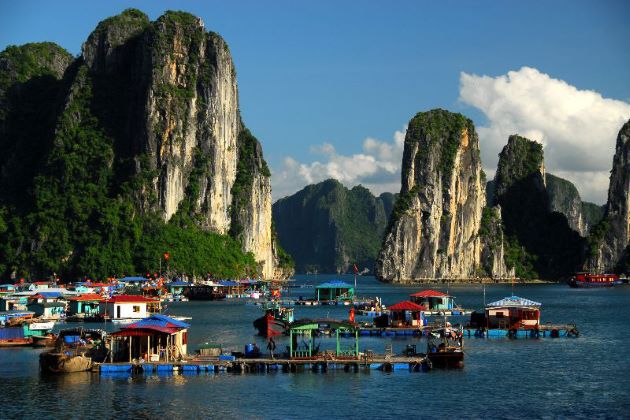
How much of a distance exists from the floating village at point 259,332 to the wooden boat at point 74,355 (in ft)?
0.21

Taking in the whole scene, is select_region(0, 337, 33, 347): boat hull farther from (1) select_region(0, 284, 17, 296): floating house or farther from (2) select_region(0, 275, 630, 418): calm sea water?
(1) select_region(0, 284, 17, 296): floating house

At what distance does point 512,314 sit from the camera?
301ft

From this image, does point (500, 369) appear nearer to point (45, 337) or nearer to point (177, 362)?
point (177, 362)

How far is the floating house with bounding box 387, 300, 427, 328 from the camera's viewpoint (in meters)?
90.1

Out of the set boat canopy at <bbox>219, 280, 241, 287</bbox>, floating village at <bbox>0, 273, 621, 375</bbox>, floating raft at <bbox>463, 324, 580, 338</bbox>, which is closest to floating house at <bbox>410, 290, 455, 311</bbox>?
floating village at <bbox>0, 273, 621, 375</bbox>

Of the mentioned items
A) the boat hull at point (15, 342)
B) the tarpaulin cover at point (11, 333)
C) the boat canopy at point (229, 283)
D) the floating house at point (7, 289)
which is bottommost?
the boat hull at point (15, 342)

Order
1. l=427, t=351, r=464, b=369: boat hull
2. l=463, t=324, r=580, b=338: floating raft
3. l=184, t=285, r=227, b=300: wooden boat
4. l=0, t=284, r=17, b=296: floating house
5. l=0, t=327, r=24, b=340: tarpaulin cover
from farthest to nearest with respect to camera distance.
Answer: l=184, t=285, r=227, b=300: wooden boat < l=0, t=284, r=17, b=296: floating house < l=463, t=324, r=580, b=338: floating raft < l=0, t=327, r=24, b=340: tarpaulin cover < l=427, t=351, r=464, b=369: boat hull

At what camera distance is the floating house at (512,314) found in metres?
90.9

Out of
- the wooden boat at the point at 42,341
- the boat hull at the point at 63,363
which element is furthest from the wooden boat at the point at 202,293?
the boat hull at the point at 63,363

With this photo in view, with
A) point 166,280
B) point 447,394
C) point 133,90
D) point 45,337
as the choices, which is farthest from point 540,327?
point 133,90

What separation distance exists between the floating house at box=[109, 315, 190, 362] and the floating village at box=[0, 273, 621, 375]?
2.5 inches

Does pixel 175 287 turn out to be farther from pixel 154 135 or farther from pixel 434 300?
pixel 434 300

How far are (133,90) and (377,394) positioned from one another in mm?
151573

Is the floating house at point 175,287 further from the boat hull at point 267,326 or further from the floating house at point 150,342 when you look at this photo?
the floating house at point 150,342
